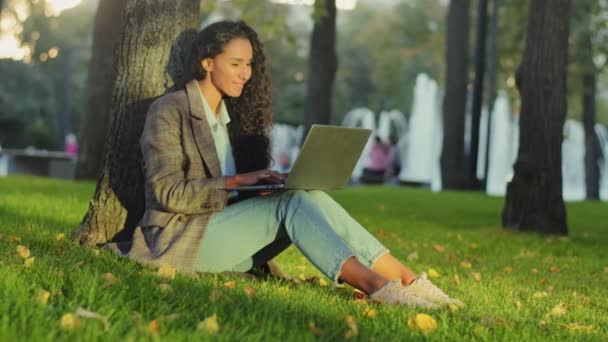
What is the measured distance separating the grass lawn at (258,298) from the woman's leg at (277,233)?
12cm

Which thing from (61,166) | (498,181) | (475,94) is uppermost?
(475,94)

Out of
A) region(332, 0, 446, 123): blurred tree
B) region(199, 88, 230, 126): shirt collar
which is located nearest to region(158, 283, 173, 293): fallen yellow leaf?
region(199, 88, 230, 126): shirt collar

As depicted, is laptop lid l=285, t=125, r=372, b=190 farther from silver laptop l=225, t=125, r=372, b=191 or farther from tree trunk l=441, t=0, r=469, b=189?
tree trunk l=441, t=0, r=469, b=189

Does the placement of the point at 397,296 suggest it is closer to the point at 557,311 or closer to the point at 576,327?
the point at 576,327

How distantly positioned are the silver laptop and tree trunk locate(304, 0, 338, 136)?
13658mm

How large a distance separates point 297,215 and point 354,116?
176 ft

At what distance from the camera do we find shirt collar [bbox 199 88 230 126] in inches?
231

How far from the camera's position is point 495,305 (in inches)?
236

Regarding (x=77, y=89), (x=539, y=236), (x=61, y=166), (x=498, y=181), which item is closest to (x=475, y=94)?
(x=61, y=166)

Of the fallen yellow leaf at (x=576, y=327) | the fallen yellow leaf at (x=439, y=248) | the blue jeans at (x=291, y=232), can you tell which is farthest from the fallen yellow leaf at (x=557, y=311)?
the fallen yellow leaf at (x=439, y=248)

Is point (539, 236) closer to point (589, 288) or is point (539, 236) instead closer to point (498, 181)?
point (589, 288)

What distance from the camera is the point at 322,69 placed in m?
19.7

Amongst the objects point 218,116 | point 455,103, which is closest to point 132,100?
point 218,116

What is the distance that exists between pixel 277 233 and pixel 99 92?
1189cm
